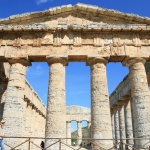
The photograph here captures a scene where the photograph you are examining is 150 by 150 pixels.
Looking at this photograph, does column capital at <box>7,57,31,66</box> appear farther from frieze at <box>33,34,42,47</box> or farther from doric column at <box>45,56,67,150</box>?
doric column at <box>45,56,67,150</box>

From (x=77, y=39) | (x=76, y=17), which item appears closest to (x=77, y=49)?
(x=77, y=39)

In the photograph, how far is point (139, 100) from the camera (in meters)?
13.8

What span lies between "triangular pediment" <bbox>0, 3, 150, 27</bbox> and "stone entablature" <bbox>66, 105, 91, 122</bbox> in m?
21.4

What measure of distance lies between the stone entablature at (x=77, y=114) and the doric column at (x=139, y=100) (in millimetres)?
20891

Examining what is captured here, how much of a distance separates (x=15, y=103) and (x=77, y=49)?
535cm

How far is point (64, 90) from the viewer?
14258 millimetres

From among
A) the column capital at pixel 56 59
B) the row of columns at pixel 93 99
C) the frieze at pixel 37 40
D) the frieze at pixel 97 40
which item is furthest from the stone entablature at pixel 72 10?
the column capital at pixel 56 59

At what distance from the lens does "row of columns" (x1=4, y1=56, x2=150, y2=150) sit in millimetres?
13047

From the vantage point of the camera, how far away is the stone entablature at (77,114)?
34500 millimetres

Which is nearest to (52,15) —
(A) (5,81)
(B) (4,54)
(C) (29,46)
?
(C) (29,46)

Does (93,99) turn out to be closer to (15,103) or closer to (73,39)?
(73,39)

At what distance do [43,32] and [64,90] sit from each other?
437cm

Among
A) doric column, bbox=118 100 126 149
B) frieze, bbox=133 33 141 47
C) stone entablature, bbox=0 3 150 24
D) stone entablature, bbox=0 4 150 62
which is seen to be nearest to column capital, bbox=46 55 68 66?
stone entablature, bbox=0 4 150 62

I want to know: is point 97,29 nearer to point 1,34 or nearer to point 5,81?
point 1,34
